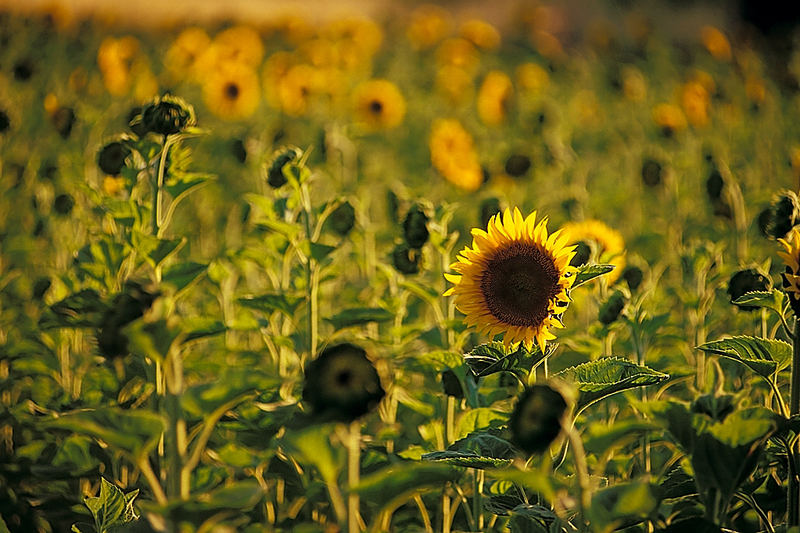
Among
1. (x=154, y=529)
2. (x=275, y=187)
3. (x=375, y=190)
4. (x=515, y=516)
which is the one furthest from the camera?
(x=375, y=190)

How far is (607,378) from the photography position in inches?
51.5

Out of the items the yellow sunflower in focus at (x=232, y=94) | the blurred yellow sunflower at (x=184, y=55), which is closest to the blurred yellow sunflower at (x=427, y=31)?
the blurred yellow sunflower at (x=184, y=55)

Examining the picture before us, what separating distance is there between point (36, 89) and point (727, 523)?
4276 mm

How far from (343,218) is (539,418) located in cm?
124

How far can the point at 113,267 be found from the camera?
5.52ft

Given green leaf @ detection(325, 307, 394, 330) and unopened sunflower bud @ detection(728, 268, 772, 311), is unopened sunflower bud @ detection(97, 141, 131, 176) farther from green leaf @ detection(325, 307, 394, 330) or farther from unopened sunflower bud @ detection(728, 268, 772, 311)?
unopened sunflower bud @ detection(728, 268, 772, 311)

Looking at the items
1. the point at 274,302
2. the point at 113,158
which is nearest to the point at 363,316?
the point at 274,302

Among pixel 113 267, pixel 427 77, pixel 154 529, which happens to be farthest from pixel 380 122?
pixel 154 529

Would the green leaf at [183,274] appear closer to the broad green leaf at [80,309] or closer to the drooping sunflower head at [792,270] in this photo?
the broad green leaf at [80,309]

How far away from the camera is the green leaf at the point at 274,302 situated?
1.69 metres

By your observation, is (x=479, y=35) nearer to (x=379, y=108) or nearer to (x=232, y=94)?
(x=379, y=108)

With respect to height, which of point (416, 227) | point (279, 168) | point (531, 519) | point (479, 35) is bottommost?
point (531, 519)

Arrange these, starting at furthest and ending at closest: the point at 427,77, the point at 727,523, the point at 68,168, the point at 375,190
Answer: the point at 427,77 < the point at 375,190 < the point at 68,168 < the point at 727,523

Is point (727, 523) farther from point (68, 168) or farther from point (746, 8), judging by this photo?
point (746, 8)
